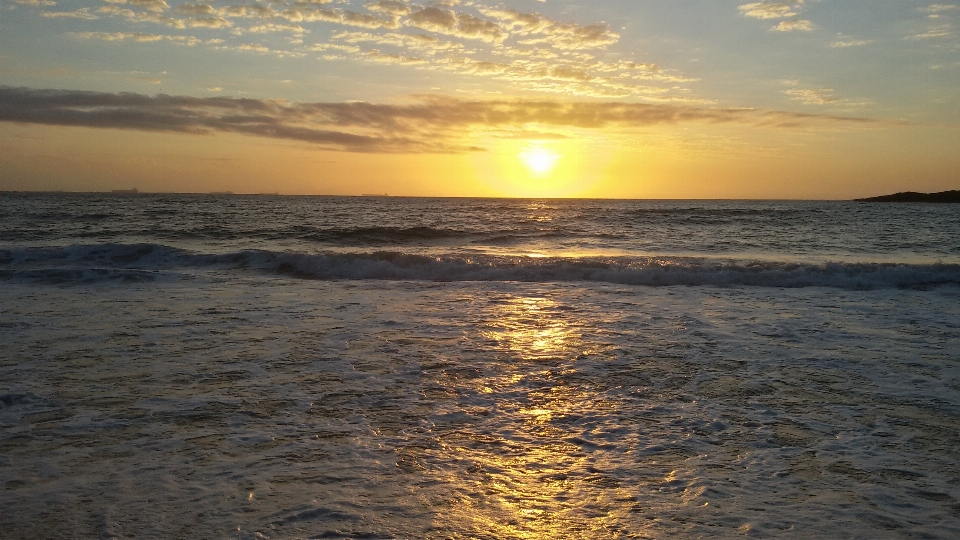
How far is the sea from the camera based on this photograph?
3.78 m

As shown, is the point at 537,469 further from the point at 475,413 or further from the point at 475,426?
the point at 475,413

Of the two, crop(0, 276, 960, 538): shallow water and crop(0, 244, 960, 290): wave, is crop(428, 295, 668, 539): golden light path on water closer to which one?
crop(0, 276, 960, 538): shallow water

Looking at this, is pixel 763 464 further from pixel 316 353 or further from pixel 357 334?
pixel 357 334

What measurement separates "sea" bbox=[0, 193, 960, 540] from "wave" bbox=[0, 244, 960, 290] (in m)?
1.54

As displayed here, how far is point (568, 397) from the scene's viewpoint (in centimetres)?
609

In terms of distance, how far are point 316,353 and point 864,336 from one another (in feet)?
25.7

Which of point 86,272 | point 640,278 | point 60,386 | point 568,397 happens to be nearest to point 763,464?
point 568,397

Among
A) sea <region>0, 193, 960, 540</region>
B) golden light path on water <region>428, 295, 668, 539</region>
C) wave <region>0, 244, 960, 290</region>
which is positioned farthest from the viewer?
wave <region>0, 244, 960, 290</region>

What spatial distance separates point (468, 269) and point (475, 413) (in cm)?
1118

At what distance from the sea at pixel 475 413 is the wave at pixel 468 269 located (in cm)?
154

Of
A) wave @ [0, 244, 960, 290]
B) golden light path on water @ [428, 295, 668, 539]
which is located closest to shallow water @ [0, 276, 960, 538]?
golden light path on water @ [428, 295, 668, 539]

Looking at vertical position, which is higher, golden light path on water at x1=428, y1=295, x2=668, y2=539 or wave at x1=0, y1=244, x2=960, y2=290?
wave at x1=0, y1=244, x2=960, y2=290

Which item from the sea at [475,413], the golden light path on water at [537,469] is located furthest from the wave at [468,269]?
the golden light path on water at [537,469]

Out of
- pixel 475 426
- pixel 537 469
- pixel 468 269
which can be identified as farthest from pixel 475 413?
pixel 468 269
